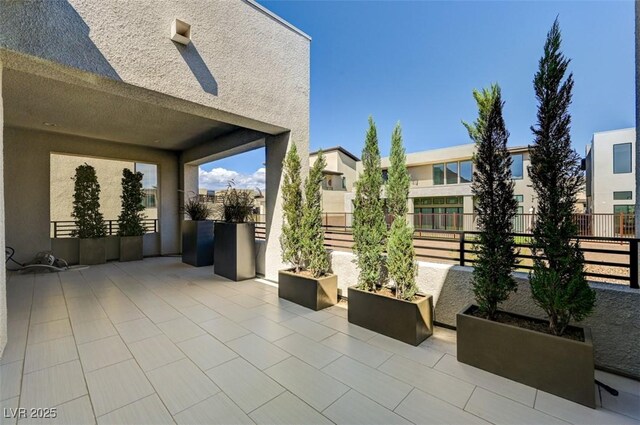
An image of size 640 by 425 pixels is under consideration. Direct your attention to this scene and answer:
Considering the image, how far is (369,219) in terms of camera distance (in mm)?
3578

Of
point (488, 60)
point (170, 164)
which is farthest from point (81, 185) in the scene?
point (488, 60)

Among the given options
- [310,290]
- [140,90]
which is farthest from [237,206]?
[140,90]

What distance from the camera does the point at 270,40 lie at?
14.8ft

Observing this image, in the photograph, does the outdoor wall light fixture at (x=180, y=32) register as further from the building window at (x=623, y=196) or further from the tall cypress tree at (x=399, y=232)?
the building window at (x=623, y=196)

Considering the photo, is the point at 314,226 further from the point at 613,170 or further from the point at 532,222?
the point at 613,170

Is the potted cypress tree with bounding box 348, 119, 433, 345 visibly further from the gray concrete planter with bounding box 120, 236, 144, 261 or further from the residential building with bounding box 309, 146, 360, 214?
the residential building with bounding box 309, 146, 360, 214

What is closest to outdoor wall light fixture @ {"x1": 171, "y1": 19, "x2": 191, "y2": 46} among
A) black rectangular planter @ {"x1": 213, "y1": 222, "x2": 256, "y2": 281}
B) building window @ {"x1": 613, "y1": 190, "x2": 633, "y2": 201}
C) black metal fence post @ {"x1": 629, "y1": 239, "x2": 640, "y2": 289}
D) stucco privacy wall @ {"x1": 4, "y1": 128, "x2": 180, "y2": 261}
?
black rectangular planter @ {"x1": 213, "y1": 222, "x2": 256, "y2": 281}

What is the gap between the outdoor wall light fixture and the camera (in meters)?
3.29

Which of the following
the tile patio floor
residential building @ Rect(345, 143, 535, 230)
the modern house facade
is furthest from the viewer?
residential building @ Rect(345, 143, 535, 230)

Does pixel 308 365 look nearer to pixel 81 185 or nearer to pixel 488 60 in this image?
pixel 488 60

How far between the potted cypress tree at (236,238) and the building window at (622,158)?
15.4 m

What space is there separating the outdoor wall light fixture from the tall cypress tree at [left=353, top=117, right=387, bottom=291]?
2.53 metres

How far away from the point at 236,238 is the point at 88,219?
184 inches

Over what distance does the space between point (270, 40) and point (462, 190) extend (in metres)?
13.4
